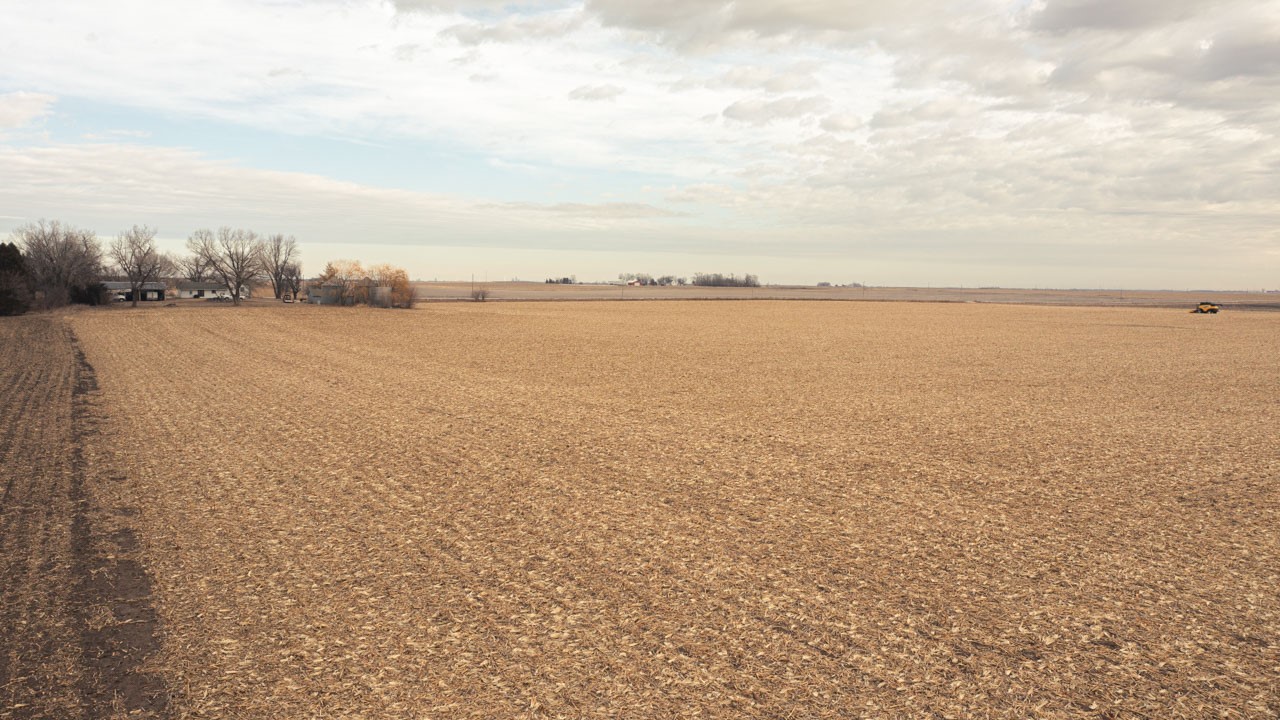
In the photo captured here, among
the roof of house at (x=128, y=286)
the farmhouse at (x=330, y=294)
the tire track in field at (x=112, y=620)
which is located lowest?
the tire track in field at (x=112, y=620)

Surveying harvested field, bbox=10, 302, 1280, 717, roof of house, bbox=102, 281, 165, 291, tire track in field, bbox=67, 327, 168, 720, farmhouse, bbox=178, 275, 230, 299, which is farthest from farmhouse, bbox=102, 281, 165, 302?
tire track in field, bbox=67, 327, 168, 720

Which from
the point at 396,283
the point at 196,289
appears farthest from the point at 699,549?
the point at 196,289

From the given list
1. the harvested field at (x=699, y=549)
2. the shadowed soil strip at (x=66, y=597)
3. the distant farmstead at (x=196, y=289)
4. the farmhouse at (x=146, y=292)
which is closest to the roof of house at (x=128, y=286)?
the farmhouse at (x=146, y=292)

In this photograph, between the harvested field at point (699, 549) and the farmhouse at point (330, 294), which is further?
the farmhouse at point (330, 294)

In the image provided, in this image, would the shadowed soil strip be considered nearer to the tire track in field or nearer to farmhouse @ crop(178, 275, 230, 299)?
the tire track in field

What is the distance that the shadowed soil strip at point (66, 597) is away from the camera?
5.29 meters

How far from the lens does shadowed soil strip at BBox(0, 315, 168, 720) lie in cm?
529

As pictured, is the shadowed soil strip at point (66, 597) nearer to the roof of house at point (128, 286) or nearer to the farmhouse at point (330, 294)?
the farmhouse at point (330, 294)

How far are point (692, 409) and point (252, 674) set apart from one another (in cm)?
1245

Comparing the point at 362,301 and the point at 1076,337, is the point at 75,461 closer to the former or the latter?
the point at 1076,337

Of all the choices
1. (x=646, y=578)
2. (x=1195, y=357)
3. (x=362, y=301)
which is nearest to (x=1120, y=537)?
(x=646, y=578)

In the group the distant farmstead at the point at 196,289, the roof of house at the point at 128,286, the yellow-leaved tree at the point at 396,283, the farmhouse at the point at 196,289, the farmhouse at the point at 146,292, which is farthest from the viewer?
the farmhouse at the point at 196,289

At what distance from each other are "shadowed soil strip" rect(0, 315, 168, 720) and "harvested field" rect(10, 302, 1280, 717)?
0.25m

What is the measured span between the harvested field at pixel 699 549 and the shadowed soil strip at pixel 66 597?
248 millimetres
